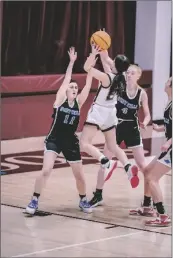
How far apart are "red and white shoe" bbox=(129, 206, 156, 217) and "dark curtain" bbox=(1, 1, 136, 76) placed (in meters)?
5.23

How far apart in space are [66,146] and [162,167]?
1060mm

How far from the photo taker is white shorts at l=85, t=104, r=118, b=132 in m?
7.85

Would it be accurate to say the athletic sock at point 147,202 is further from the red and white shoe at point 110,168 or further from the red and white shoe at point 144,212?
the red and white shoe at point 110,168

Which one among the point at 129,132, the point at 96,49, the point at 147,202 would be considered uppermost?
the point at 96,49

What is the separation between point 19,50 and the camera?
1274 centimetres

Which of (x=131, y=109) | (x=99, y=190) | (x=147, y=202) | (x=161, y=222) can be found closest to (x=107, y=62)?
(x=131, y=109)

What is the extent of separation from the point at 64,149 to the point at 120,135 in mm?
689

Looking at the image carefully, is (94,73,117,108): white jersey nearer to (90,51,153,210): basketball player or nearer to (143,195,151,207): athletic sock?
(90,51,153,210): basketball player

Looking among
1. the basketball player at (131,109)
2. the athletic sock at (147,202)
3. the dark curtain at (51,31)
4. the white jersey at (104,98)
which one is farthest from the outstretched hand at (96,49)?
the dark curtain at (51,31)

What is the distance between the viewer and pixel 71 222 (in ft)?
24.2

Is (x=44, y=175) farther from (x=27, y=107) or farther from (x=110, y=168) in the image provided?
(x=27, y=107)

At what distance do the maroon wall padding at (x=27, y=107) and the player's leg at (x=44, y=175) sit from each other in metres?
4.60

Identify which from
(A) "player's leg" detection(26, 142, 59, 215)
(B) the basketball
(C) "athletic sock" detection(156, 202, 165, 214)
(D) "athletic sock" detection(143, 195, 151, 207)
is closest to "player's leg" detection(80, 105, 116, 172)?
(A) "player's leg" detection(26, 142, 59, 215)

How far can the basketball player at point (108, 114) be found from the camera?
25.3 ft
